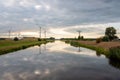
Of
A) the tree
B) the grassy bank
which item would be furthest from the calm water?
the tree

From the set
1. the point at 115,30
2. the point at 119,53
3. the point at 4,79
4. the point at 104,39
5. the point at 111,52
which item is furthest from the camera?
the point at 115,30

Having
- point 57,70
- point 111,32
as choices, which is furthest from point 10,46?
point 111,32

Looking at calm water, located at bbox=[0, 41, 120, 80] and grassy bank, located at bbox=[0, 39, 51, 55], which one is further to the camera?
grassy bank, located at bbox=[0, 39, 51, 55]

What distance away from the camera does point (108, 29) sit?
141250mm

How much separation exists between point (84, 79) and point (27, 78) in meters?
5.15

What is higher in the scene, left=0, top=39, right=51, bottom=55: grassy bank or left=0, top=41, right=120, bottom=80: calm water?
left=0, top=39, right=51, bottom=55: grassy bank

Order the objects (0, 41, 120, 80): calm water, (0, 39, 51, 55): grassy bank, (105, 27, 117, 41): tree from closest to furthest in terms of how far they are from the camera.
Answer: (0, 41, 120, 80): calm water
(0, 39, 51, 55): grassy bank
(105, 27, 117, 41): tree

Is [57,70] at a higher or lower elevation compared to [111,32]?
lower

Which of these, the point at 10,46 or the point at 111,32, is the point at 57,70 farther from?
the point at 111,32

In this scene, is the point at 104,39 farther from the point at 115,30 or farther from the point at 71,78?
the point at 71,78

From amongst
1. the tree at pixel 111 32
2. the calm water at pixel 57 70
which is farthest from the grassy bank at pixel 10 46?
the tree at pixel 111 32

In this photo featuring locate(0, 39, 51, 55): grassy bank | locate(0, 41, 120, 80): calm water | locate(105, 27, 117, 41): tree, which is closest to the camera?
locate(0, 41, 120, 80): calm water

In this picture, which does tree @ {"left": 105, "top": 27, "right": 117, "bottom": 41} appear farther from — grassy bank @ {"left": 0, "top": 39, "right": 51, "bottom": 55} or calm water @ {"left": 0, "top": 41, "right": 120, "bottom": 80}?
calm water @ {"left": 0, "top": 41, "right": 120, "bottom": 80}

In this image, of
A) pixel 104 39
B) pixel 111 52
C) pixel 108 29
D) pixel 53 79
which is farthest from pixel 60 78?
pixel 108 29
